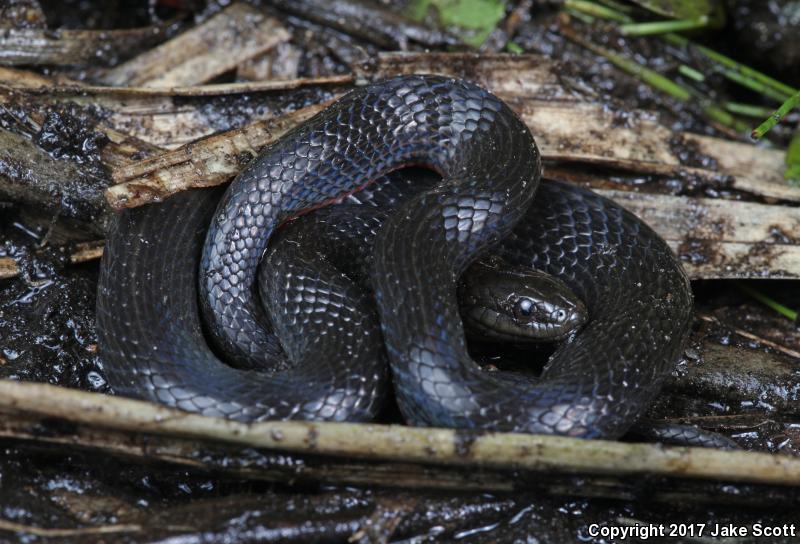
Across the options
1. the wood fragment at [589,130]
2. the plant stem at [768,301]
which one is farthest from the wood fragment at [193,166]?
the plant stem at [768,301]

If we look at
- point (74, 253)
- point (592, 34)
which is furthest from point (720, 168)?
point (74, 253)

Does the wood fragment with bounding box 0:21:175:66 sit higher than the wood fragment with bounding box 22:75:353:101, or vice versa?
the wood fragment with bounding box 0:21:175:66

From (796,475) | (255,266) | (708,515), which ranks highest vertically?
(255,266)

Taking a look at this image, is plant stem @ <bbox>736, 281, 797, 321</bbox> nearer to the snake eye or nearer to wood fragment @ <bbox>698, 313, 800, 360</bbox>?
wood fragment @ <bbox>698, 313, 800, 360</bbox>

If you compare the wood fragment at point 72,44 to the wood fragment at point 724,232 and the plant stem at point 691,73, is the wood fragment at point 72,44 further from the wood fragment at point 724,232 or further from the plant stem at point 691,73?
the plant stem at point 691,73

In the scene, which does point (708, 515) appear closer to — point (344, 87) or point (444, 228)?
point (444, 228)

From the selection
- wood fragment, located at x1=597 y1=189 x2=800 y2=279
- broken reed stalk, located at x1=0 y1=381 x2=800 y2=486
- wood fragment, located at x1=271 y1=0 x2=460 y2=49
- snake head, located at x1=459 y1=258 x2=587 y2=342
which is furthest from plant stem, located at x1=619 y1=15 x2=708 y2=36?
broken reed stalk, located at x1=0 y1=381 x2=800 y2=486
